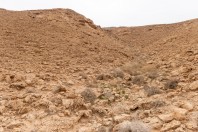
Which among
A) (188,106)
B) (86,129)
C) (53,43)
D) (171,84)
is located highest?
(53,43)

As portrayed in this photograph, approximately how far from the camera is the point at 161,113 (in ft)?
29.4

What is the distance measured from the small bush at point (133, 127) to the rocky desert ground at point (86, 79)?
0.02m

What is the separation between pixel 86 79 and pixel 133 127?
5.26m

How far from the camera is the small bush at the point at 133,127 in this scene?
25.6ft

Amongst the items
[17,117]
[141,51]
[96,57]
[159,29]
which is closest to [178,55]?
[96,57]

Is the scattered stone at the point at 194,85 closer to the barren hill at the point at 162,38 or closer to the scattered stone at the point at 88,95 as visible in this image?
the scattered stone at the point at 88,95

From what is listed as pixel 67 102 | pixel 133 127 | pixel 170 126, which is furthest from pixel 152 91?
pixel 133 127

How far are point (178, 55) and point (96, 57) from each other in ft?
10.7

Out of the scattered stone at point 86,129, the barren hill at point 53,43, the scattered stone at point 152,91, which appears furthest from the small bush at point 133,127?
the barren hill at point 53,43

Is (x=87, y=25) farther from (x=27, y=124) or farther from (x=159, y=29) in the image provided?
(x=27, y=124)

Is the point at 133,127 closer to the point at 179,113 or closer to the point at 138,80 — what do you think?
the point at 179,113

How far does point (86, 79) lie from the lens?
42.5ft

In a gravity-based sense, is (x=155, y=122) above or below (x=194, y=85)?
below

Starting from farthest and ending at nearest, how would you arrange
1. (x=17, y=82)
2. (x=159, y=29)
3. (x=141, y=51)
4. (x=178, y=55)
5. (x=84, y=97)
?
1. (x=159, y=29)
2. (x=141, y=51)
3. (x=178, y=55)
4. (x=17, y=82)
5. (x=84, y=97)
